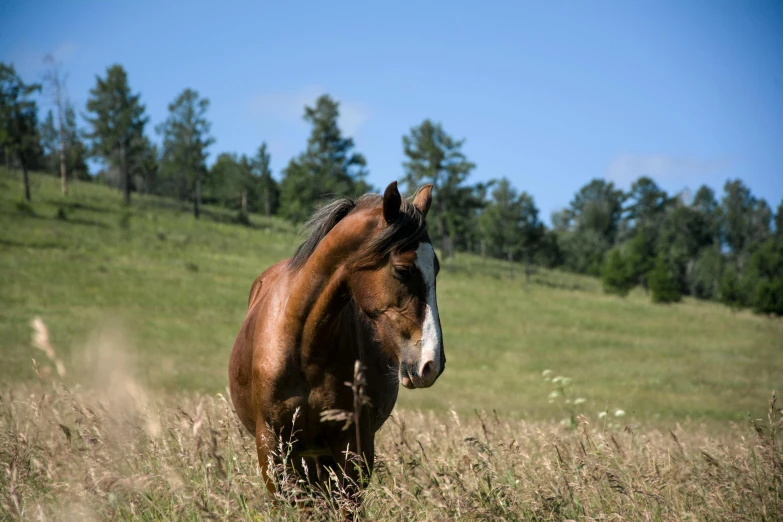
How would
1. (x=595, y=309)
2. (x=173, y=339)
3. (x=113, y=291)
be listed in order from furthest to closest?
(x=595, y=309), (x=113, y=291), (x=173, y=339)

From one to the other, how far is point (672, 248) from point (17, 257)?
87.4 meters

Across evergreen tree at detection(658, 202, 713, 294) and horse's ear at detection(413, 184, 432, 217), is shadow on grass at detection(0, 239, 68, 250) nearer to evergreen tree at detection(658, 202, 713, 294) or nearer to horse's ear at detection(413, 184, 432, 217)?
horse's ear at detection(413, 184, 432, 217)

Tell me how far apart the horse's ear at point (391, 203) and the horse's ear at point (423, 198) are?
0.36 metres

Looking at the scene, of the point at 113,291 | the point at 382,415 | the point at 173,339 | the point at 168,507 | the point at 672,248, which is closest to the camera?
the point at 168,507

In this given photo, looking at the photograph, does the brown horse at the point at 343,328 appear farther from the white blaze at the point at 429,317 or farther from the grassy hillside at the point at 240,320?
the grassy hillside at the point at 240,320

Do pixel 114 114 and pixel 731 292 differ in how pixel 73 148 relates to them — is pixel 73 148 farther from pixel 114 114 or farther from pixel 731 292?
pixel 731 292

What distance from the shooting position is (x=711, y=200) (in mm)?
124812

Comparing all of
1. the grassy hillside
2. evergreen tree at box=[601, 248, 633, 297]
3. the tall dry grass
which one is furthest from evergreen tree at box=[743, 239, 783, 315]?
the tall dry grass

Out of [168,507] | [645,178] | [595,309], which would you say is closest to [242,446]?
[168,507]

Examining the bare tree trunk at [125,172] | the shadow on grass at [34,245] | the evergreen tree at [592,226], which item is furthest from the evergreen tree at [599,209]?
the shadow on grass at [34,245]

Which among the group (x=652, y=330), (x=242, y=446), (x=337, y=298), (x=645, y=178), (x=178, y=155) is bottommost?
(x=652, y=330)

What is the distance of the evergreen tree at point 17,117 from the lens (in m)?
47.8

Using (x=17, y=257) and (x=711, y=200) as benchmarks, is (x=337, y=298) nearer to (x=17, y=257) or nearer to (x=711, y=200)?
(x=17, y=257)

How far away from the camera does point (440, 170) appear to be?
64.9 metres
